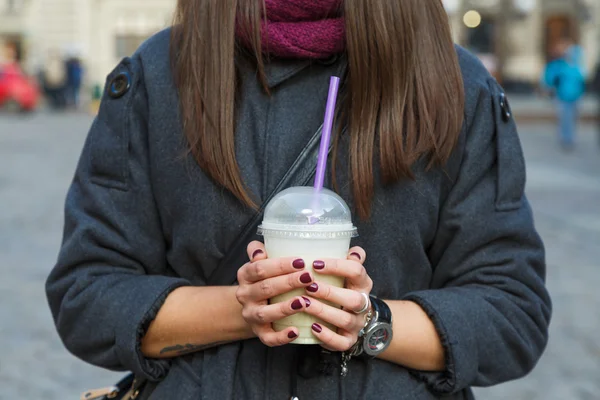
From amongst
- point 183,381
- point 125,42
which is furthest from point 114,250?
point 125,42

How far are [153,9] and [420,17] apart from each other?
37.0m

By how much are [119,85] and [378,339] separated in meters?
0.59

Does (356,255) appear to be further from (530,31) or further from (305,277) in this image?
(530,31)

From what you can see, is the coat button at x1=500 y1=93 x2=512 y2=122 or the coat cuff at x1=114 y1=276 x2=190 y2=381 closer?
the coat cuff at x1=114 y1=276 x2=190 y2=381

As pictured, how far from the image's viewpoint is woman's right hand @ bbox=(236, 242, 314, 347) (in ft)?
4.18

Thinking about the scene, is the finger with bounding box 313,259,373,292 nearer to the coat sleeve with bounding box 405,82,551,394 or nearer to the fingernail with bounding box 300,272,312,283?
the fingernail with bounding box 300,272,312,283

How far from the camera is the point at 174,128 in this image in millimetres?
1575

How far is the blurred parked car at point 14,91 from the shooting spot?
83.7 feet

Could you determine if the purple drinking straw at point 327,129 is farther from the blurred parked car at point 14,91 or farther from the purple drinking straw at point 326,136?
the blurred parked car at point 14,91

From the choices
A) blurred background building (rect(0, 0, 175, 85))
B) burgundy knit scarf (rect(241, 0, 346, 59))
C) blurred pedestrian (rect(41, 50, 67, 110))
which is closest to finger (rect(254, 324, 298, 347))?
burgundy knit scarf (rect(241, 0, 346, 59))

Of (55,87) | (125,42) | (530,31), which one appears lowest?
(125,42)

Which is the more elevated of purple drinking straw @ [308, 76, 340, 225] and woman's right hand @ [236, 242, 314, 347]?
purple drinking straw @ [308, 76, 340, 225]

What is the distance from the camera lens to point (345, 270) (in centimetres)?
130

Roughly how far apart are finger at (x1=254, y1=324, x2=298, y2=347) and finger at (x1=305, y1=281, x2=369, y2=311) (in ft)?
0.19
